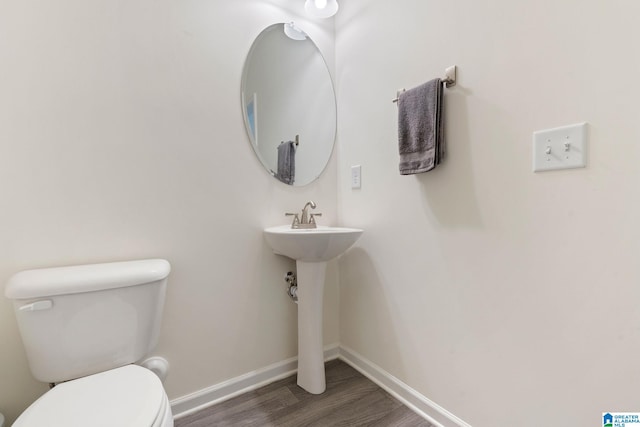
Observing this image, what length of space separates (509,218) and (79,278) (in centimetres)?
145

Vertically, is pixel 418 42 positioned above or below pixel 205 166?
above

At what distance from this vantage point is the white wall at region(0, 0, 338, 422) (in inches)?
41.2

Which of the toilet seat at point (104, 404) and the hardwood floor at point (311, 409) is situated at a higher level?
the toilet seat at point (104, 404)

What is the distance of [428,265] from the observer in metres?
1.28

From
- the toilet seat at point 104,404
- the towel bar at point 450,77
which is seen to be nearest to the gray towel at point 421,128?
the towel bar at point 450,77

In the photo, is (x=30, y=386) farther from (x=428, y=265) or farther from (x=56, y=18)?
(x=428, y=265)

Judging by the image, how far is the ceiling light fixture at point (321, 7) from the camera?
60.6 inches

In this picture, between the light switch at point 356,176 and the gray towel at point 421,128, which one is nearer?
the gray towel at point 421,128

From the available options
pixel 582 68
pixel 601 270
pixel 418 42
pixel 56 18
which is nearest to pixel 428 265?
pixel 601 270

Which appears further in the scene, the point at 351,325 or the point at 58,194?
the point at 351,325

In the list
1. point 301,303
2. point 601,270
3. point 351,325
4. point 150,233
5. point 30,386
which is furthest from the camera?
point 351,325

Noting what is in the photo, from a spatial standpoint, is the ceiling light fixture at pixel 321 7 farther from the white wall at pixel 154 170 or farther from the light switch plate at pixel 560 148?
the light switch plate at pixel 560 148

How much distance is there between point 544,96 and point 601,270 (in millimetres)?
532

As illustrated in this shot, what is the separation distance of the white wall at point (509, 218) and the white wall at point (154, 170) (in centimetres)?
58
